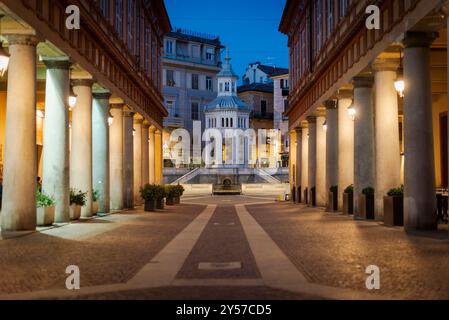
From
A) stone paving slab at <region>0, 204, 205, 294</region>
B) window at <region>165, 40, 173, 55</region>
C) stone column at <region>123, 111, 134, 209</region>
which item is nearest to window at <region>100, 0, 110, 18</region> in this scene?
stone column at <region>123, 111, 134, 209</region>

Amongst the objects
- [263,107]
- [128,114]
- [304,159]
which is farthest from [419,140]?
[263,107]

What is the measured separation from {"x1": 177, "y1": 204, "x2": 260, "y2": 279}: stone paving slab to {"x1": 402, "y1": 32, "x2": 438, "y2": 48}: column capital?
5.96m

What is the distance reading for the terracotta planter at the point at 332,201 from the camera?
2669 centimetres

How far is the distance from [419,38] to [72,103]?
1041 cm

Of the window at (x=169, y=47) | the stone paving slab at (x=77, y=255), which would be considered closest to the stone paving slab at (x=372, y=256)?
the stone paving slab at (x=77, y=255)

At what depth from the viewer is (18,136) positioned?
15422mm

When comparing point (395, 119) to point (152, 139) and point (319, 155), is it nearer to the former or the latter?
point (319, 155)

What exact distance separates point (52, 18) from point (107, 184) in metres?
9.38

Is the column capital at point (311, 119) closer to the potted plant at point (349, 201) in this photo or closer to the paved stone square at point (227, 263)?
the potted plant at point (349, 201)

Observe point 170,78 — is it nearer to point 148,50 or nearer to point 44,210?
point 148,50

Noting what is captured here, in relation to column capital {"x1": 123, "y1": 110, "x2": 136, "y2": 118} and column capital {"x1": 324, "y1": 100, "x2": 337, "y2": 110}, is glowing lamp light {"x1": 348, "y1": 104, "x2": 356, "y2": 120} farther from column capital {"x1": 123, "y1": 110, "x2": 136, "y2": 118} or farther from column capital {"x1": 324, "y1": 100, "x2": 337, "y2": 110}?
column capital {"x1": 123, "y1": 110, "x2": 136, "y2": 118}

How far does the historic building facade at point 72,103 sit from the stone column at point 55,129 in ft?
0.09

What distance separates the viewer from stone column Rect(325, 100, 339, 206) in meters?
27.8
